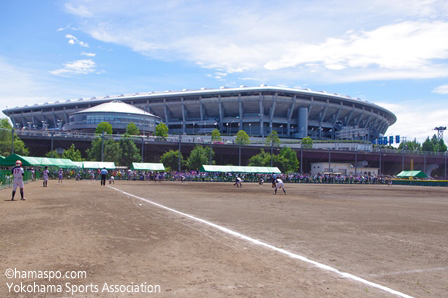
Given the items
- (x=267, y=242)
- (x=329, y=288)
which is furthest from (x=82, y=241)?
(x=329, y=288)

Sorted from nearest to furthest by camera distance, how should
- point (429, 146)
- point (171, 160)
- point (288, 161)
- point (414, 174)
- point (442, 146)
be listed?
point (414, 174)
point (171, 160)
point (288, 161)
point (429, 146)
point (442, 146)

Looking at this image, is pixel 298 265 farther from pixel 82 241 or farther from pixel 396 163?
pixel 396 163

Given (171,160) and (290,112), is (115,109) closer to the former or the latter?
(171,160)

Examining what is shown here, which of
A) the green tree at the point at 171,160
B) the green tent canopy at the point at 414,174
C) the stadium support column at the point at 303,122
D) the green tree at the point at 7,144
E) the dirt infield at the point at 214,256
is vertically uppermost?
the stadium support column at the point at 303,122

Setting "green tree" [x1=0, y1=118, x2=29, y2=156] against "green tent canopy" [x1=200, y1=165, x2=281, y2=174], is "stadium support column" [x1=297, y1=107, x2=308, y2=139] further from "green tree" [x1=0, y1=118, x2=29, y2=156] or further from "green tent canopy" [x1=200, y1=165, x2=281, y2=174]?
"green tree" [x1=0, y1=118, x2=29, y2=156]

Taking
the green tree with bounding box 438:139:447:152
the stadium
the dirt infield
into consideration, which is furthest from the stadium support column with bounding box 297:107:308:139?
the dirt infield

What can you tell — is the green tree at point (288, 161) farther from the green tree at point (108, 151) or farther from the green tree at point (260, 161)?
the green tree at point (108, 151)

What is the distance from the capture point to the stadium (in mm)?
134125

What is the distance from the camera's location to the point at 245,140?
107m

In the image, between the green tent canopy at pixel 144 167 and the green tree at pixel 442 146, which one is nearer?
the green tent canopy at pixel 144 167

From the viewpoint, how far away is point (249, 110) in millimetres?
141500

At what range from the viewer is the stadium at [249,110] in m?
134

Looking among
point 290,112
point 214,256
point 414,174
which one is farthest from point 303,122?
point 214,256

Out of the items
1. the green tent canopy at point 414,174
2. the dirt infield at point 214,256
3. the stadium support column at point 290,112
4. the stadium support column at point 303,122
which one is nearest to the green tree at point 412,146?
the stadium support column at point 303,122
